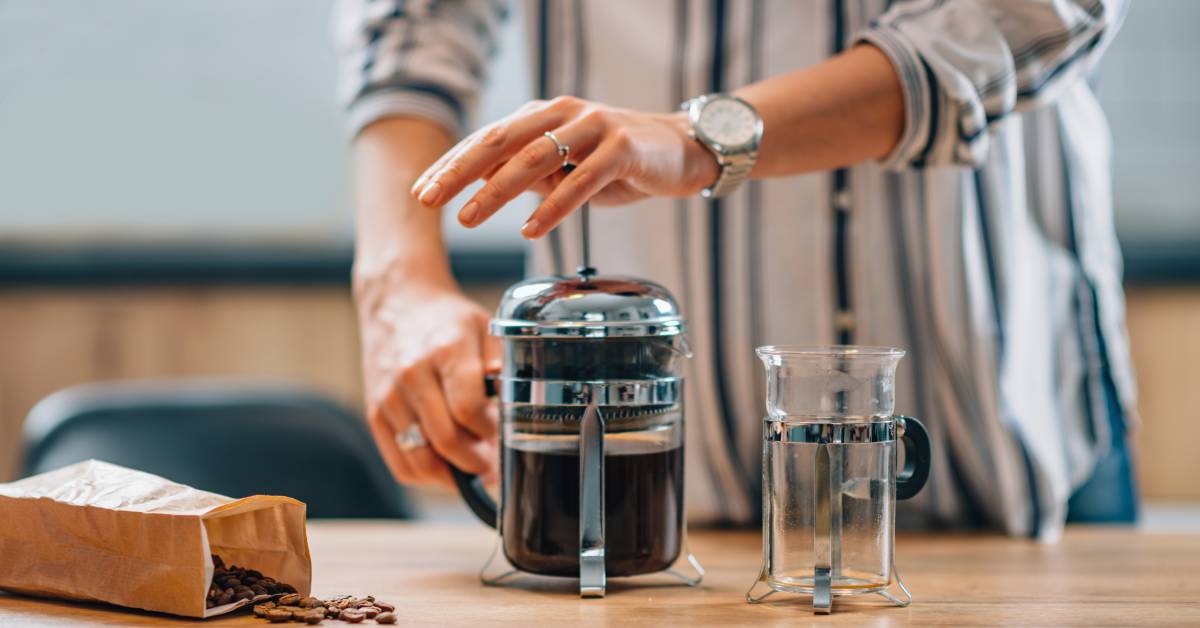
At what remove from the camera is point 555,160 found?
880 mm

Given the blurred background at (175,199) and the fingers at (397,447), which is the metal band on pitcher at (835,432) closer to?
the fingers at (397,447)

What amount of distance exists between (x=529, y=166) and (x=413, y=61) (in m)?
0.50

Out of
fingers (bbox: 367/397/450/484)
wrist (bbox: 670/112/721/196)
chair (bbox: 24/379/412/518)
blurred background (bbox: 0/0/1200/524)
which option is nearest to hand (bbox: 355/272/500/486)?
fingers (bbox: 367/397/450/484)

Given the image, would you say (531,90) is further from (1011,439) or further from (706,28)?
(1011,439)

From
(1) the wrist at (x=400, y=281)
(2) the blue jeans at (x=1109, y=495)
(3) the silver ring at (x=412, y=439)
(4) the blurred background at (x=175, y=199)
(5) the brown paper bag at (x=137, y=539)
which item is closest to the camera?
(5) the brown paper bag at (x=137, y=539)

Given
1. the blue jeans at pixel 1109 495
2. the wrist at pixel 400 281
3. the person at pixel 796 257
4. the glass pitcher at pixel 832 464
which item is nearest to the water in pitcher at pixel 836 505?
the glass pitcher at pixel 832 464

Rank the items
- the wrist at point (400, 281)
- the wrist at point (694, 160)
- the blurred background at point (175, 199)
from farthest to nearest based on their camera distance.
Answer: the blurred background at point (175, 199), the wrist at point (400, 281), the wrist at point (694, 160)

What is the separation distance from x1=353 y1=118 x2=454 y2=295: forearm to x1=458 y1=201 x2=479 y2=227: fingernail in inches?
13.3

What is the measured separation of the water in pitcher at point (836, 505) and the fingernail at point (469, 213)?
262mm

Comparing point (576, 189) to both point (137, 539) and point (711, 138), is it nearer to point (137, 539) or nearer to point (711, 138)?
point (711, 138)

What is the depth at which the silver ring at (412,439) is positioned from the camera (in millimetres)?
1070

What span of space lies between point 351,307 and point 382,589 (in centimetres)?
159

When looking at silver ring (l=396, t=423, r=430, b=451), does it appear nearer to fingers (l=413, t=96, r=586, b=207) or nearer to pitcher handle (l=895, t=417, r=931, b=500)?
fingers (l=413, t=96, r=586, b=207)

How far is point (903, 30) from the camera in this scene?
1.01 m
